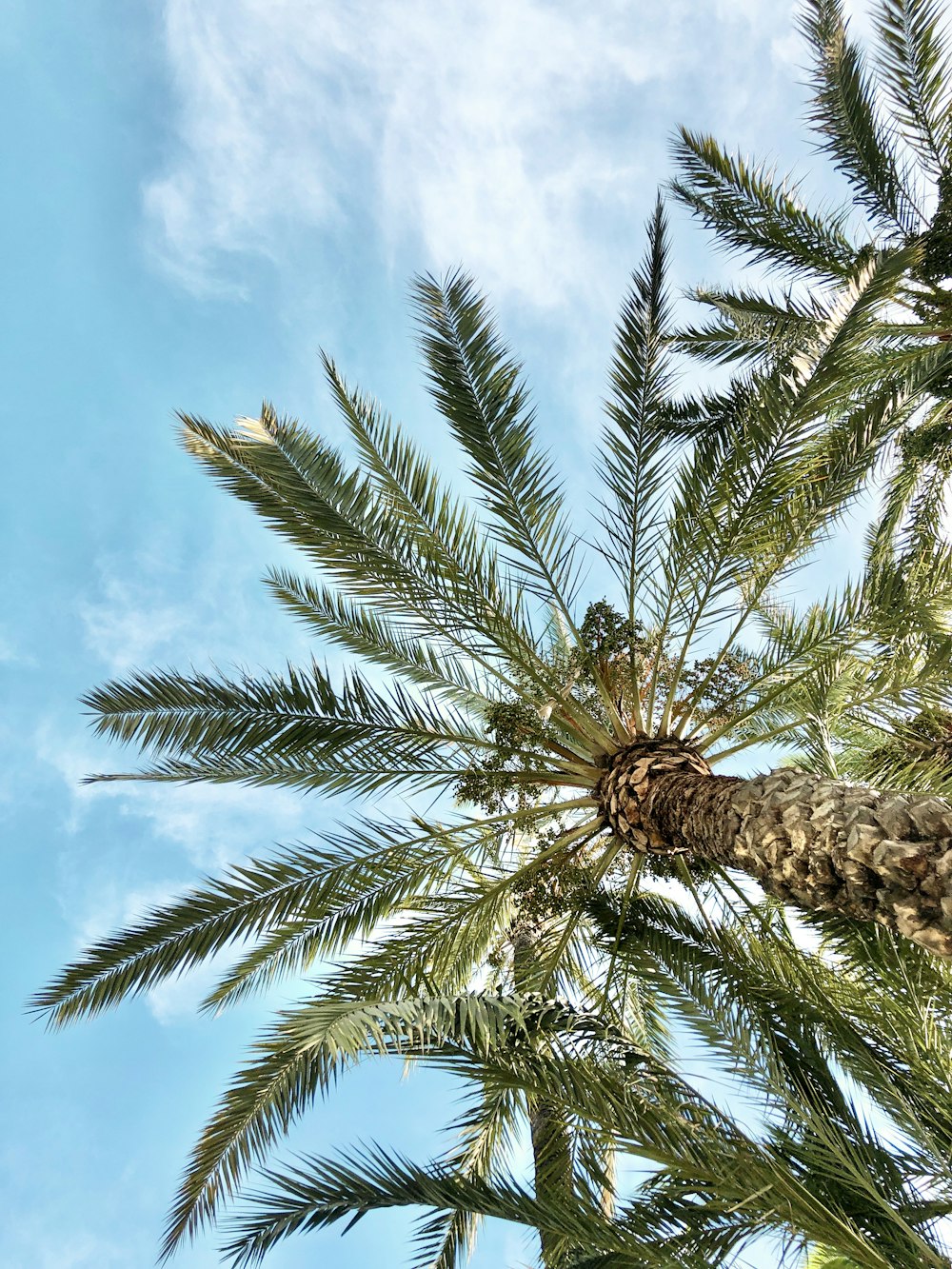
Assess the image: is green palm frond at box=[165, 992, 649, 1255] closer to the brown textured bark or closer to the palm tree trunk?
the palm tree trunk

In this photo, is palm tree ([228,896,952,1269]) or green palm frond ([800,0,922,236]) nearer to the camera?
palm tree ([228,896,952,1269])

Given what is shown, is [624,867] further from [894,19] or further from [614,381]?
[894,19]

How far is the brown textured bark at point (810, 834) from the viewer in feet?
9.73

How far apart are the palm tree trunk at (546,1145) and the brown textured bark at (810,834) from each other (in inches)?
48.1

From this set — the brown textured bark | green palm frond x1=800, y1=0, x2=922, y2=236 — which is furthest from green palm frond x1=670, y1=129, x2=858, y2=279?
the brown textured bark

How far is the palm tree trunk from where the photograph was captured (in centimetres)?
357

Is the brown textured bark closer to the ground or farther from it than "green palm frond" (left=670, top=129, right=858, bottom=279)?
closer to the ground

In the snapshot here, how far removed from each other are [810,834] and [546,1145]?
2.23m

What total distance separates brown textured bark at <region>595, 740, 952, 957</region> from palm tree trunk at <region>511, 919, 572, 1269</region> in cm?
122

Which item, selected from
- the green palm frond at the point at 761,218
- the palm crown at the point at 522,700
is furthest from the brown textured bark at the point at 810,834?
the green palm frond at the point at 761,218

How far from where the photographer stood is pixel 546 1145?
4.22 m

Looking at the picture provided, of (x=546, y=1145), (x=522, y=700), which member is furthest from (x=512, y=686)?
(x=546, y=1145)

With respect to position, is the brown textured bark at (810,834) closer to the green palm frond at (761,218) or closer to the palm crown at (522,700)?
the palm crown at (522,700)

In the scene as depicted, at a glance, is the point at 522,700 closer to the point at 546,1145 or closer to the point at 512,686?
the point at 512,686
